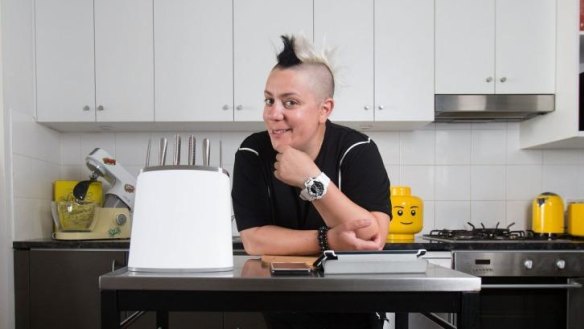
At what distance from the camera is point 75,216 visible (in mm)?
2598

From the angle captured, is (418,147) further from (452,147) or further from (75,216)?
(75,216)

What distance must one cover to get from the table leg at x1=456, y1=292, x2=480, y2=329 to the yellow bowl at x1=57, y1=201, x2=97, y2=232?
2.07 metres

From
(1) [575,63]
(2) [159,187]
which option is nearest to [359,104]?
(1) [575,63]

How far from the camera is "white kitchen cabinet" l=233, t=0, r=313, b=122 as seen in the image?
2.74 metres

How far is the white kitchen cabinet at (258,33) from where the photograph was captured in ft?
9.00

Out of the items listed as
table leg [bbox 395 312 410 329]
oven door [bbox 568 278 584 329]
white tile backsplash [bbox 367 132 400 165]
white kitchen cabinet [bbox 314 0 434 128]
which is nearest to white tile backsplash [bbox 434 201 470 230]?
white tile backsplash [bbox 367 132 400 165]

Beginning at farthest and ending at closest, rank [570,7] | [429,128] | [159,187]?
[429,128] → [570,7] → [159,187]

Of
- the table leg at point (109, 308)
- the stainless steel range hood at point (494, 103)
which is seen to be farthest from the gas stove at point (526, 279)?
the table leg at point (109, 308)

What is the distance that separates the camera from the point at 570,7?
264 cm

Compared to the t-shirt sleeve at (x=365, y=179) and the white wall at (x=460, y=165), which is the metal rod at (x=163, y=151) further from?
the white wall at (x=460, y=165)

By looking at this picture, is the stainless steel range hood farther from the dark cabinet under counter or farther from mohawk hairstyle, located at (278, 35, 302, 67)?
mohawk hairstyle, located at (278, 35, 302, 67)

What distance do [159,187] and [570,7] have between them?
2.38 meters

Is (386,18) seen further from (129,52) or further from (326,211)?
(326,211)

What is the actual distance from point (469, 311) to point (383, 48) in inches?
78.4
